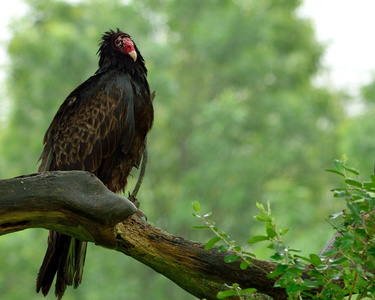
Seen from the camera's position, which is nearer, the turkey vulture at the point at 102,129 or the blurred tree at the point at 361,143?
the turkey vulture at the point at 102,129

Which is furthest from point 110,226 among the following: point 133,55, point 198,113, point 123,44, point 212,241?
point 198,113

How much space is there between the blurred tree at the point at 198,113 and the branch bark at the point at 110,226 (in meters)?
9.38

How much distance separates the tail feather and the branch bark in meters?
0.52

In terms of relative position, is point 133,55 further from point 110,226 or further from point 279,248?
point 279,248

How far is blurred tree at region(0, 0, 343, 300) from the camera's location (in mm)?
14289

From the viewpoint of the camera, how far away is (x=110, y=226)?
10.3ft

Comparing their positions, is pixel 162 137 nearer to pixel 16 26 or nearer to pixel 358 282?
pixel 16 26

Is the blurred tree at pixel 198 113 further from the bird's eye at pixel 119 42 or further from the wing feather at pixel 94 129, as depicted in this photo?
the wing feather at pixel 94 129

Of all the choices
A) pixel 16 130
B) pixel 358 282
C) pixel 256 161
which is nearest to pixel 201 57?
pixel 256 161

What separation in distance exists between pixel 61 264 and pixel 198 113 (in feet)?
42.8

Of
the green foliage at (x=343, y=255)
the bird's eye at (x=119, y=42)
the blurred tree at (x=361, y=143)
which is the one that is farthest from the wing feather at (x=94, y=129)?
the blurred tree at (x=361, y=143)

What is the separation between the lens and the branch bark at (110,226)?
297 centimetres

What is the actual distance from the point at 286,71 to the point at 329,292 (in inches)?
542

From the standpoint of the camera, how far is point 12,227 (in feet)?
9.94
